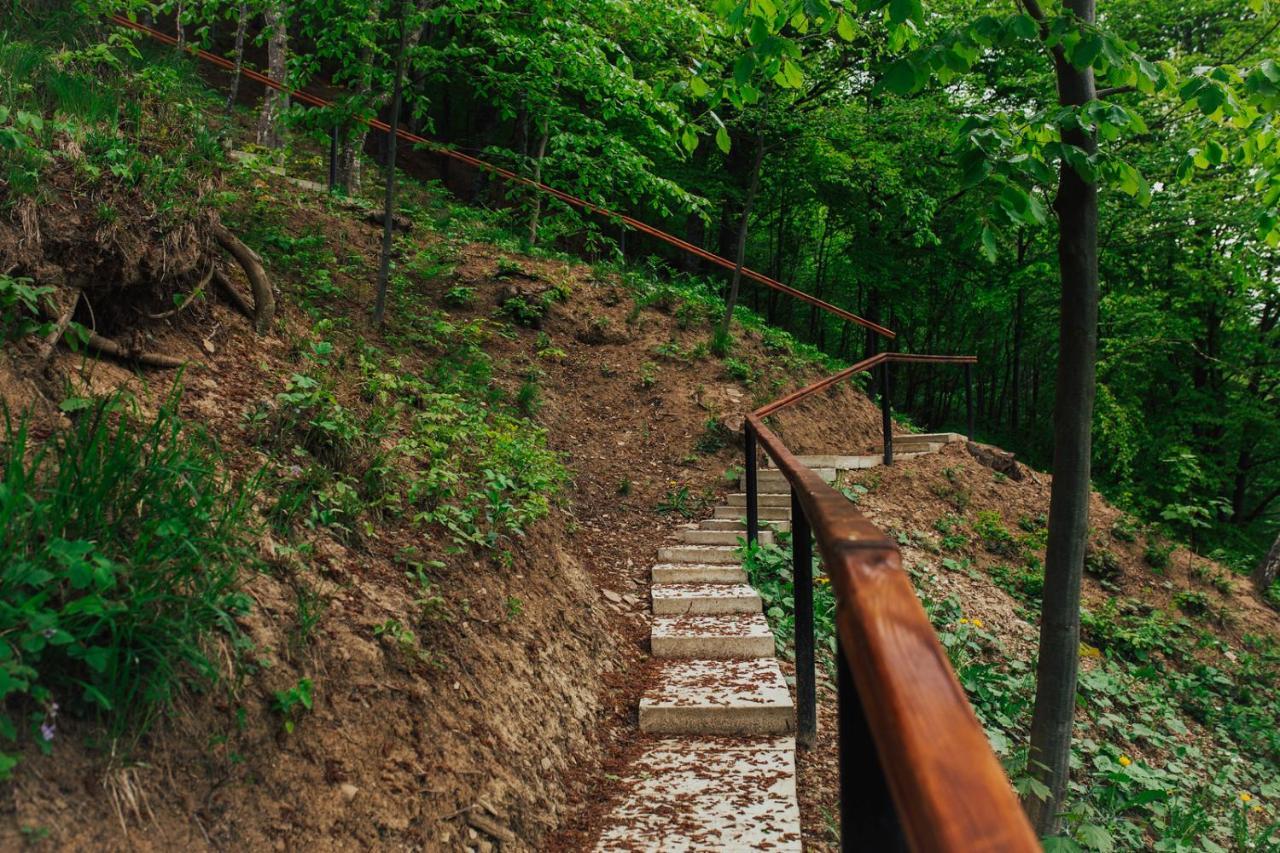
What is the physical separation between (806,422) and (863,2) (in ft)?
24.1

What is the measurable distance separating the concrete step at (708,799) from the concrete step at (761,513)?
3907 mm

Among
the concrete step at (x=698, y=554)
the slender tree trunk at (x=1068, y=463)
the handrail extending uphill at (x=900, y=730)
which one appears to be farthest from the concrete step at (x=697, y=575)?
the handrail extending uphill at (x=900, y=730)

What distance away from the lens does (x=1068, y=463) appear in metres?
3.59

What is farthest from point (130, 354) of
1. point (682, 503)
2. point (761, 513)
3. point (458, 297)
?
point (458, 297)

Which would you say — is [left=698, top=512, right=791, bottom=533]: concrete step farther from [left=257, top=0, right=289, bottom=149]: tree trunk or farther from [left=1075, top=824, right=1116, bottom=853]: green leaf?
[left=257, top=0, right=289, bottom=149]: tree trunk

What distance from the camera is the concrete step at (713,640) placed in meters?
4.56

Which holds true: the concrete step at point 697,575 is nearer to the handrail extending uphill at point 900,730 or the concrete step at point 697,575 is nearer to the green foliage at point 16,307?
the green foliage at point 16,307

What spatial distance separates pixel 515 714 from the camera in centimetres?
310

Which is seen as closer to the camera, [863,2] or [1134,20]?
[863,2]

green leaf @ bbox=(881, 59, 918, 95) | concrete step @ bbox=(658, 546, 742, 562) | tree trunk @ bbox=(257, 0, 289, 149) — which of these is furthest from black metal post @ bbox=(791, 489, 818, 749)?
tree trunk @ bbox=(257, 0, 289, 149)

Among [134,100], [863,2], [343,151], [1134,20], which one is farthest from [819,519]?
[1134,20]

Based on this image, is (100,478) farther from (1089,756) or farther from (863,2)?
(1089,756)

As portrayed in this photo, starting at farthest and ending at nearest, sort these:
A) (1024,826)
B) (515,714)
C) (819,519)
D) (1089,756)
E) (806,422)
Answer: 1. (806,422)
2. (1089,756)
3. (515,714)
4. (819,519)
5. (1024,826)

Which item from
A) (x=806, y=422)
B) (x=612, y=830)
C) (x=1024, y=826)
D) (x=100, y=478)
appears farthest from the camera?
(x=806, y=422)
